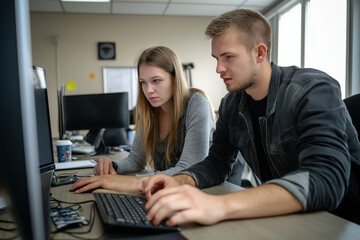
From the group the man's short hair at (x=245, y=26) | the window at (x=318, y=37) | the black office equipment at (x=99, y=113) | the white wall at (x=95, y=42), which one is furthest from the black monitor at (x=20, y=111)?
the white wall at (x=95, y=42)

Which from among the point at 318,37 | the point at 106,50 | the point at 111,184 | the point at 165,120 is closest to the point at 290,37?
the point at 318,37

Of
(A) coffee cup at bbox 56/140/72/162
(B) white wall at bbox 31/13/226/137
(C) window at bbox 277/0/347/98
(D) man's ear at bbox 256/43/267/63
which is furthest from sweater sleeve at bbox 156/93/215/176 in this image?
(B) white wall at bbox 31/13/226/137

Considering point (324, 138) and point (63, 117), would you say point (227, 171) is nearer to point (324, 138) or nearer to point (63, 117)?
point (324, 138)

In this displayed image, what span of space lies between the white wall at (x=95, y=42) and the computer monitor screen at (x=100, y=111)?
262 cm

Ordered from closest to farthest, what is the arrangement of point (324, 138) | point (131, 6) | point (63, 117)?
point (324, 138) → point (63, 117) → point (131, 6)

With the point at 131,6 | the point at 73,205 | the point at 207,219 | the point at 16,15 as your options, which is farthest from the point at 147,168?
the point at 131,6

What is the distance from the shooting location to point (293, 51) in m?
3.88

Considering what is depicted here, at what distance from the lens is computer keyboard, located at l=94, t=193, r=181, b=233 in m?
0.57

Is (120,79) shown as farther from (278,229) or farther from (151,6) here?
(278,229)

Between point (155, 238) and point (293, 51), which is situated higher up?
point (293, 51)

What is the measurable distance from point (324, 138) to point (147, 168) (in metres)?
0.96

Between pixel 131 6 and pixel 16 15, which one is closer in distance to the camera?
pixel 16 15

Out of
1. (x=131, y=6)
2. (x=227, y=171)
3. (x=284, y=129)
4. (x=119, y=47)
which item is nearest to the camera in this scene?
(x=284, y=129)

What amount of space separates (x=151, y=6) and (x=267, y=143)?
3.92m
